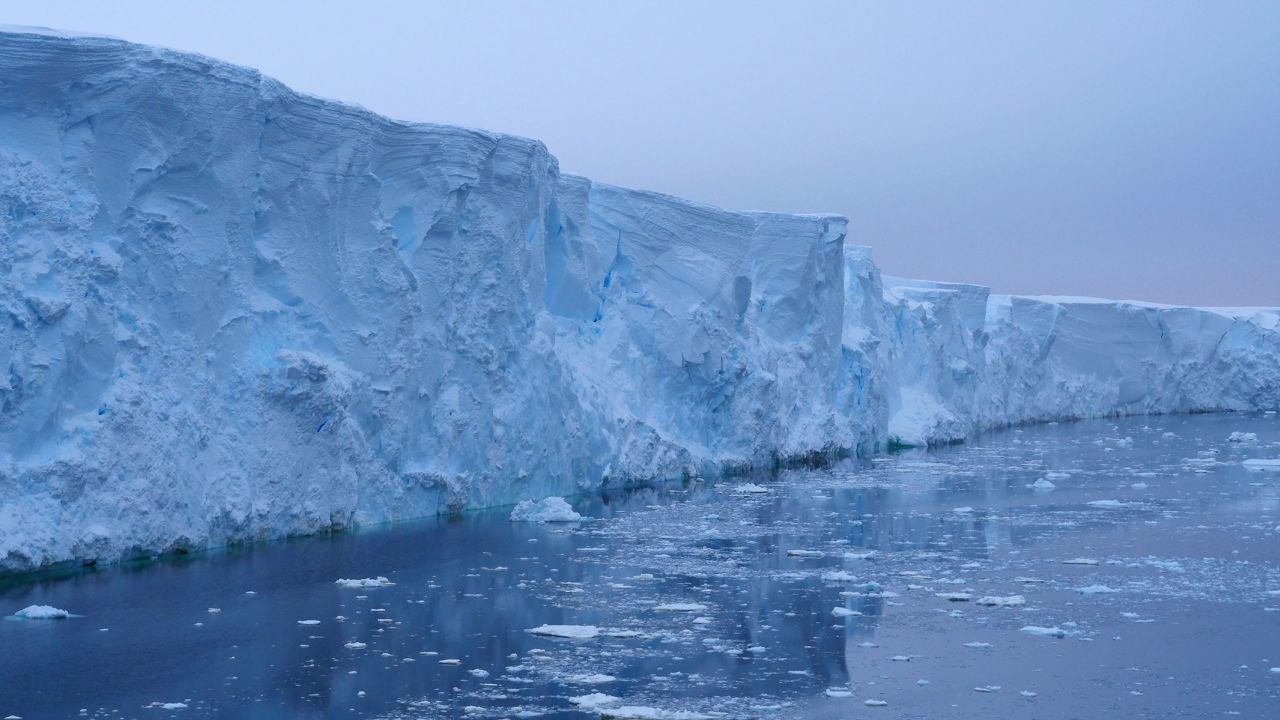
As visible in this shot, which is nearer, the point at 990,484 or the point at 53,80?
the point at 53,80

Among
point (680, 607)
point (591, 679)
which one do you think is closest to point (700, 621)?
point (680, 607)

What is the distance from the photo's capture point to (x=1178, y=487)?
16562 millimetres

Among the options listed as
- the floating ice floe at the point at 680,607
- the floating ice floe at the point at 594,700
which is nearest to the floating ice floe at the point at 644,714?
the floating ice floe at the point at 594,700

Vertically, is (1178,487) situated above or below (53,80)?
below

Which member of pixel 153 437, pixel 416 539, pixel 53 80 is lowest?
pixel 416 539

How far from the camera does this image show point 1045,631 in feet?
24.9

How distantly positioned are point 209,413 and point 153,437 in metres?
0.70

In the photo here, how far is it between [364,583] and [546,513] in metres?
4.08

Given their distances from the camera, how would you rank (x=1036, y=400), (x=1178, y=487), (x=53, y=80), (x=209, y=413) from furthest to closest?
1. (x=1036, y=400)
2. (x=1178, y=487)
3. (x=209, y=413)
4. (x=53, y=80)

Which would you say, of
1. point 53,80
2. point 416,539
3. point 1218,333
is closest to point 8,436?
point 53,80

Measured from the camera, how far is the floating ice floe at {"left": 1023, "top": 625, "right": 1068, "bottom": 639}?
7497mm

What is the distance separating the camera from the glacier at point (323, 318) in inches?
374

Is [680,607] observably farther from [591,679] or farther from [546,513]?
[546,513]

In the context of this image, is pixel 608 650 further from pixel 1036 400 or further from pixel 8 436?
pixel 1036 400
